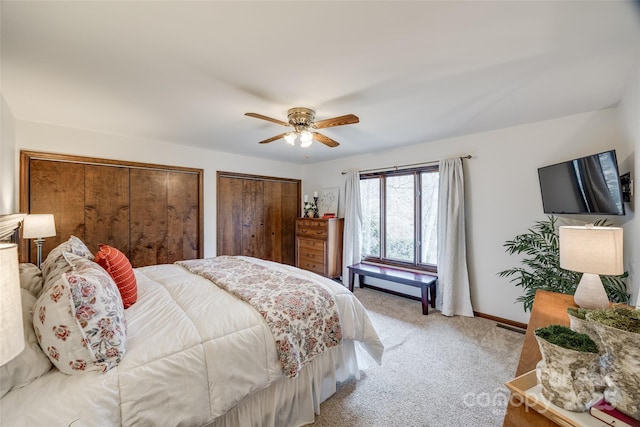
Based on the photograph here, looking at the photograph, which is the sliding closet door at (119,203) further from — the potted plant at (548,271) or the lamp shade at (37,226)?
the potted plant at (548,271)

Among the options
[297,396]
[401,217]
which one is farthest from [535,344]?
[401,217]

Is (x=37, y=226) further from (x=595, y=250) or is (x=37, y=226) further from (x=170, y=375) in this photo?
(x=595, y=250)

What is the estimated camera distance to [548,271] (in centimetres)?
240

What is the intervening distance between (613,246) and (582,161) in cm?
Answer: 120

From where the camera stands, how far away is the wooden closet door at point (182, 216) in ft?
12.4

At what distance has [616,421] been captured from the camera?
699 millimetres

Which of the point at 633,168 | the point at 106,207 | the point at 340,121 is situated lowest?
the point at 106,207

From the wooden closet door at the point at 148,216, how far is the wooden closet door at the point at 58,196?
1.69ft

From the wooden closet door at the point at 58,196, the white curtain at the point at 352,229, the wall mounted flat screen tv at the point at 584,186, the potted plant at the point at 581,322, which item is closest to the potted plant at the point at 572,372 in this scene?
the potted plant at the point at 581,322

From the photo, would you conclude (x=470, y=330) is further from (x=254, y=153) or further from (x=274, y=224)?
(x=254, y=153)

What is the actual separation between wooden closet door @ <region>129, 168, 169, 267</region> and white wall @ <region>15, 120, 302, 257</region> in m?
0.25

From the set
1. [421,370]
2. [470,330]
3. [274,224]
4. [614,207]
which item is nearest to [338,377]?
[421,370]

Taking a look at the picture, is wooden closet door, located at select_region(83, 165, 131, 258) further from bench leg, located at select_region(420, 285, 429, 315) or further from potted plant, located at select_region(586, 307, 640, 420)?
potted plant, located at select_region(586, 307, 640, 420)

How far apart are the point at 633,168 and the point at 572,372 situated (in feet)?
6.82
